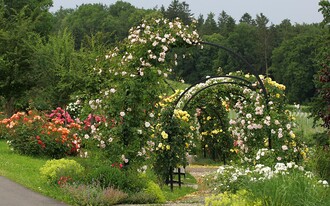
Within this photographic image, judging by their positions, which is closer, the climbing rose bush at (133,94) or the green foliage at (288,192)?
the green foliage at (288,192)

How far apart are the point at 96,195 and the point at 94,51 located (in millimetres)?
16097

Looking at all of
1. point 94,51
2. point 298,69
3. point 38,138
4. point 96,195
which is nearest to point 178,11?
point 298,69

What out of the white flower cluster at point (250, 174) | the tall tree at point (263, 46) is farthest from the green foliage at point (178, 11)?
the white flower cluster at point (250, 174)

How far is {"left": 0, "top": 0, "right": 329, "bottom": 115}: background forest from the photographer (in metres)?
26.1

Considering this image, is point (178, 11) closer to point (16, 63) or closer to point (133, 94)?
point (16, 63)

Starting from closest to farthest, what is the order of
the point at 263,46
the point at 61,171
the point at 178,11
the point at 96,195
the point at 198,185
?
the point at 96,195
the point at 61,171
the point at 198,185
the point at 263,46
the point at 178,11

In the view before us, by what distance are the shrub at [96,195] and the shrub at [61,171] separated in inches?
50.9

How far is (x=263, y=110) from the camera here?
14977 millimetres

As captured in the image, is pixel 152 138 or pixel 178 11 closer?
pixel 152 138

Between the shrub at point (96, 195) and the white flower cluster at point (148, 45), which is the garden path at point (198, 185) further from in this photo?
the white flower cluster at point (148, 45)

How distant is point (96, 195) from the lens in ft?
36.7

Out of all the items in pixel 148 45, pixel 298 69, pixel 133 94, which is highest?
pixel 298 69

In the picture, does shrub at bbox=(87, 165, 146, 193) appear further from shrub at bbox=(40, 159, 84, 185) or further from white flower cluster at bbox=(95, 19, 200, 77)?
white flower cluster at bbox=(95, 19, 200, 77)

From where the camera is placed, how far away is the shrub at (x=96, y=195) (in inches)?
432
